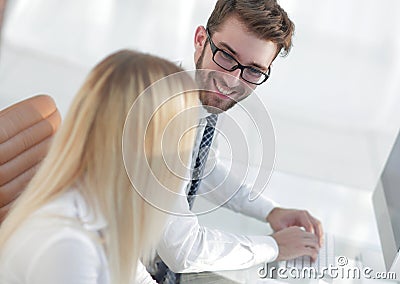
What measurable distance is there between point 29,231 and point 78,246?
0.06m

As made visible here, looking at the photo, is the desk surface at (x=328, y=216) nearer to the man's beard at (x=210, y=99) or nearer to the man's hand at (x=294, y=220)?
the man's hand at (x=294, y=220)

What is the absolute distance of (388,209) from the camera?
1579 mm

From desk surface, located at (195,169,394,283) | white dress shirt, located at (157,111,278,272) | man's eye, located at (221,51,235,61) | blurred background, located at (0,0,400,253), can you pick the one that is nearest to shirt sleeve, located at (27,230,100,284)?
white dress shirt, located at (157,111,278,272)

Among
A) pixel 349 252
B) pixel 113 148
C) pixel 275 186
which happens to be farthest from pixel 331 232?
pixel 113 148

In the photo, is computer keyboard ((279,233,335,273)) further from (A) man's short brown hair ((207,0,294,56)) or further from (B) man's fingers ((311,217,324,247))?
(A) man's short brown hair ((207,0,294,56))

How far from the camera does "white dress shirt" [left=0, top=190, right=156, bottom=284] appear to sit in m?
0.86

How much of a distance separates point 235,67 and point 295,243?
1.04 ft

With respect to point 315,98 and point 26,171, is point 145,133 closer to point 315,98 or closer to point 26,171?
point 26,171

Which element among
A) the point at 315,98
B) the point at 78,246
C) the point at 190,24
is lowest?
the point at 315,98

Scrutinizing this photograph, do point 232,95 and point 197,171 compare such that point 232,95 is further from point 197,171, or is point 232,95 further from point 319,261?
point 319,261

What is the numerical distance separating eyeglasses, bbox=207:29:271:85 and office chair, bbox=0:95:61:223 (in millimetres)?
327

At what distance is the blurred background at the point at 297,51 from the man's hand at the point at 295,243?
4.17ft

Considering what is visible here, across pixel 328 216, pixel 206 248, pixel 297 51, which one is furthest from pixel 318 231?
pixel 297 51

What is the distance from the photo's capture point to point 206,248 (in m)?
1.21
